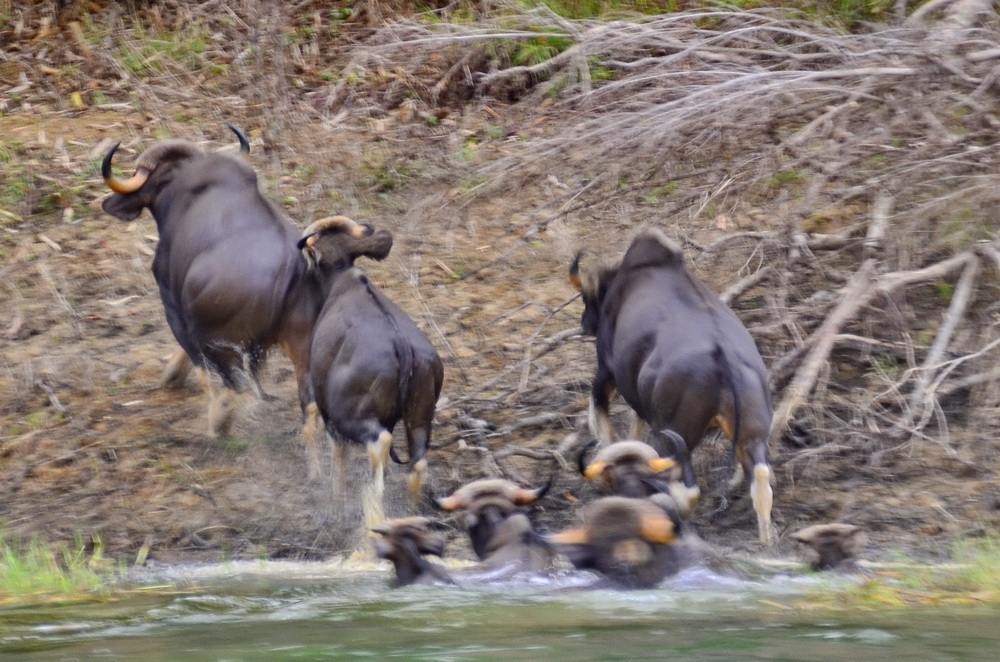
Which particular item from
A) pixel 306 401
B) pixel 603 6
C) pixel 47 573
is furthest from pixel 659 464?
pixel 603 6

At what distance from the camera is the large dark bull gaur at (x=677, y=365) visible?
27.2 feet

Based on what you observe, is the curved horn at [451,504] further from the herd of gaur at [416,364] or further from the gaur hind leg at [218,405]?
the gaur hind leg at [218,405]

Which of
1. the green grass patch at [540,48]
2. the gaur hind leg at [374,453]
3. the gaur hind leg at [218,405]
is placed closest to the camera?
the gaur hind leg at [374,453]

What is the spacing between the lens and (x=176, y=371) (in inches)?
420

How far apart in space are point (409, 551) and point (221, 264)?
9.42 ft

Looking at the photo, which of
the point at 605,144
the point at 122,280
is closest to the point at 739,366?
the point at 605,144

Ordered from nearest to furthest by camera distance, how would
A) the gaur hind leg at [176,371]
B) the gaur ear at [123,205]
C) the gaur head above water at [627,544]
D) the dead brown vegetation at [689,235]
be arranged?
the gaur head above water at [627,544], the dead brown vegetation at [689,235], the gaur ear at [123,205], the gaur hind leg at [176,371]

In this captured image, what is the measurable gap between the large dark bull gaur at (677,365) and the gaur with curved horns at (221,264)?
180 centimetres

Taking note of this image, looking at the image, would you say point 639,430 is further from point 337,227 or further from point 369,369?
point 337,227

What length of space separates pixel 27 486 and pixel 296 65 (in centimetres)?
629

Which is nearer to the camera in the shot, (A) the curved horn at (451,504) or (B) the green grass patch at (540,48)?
(A) the curved horn at (451,504)

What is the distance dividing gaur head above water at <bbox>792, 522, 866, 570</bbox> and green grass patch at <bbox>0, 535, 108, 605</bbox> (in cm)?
339

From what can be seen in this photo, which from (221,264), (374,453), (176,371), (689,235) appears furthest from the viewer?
(689,235)

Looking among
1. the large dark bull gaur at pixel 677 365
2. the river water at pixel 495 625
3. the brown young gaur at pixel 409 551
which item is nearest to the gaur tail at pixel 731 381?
the large dark bull gaur at pixel 677 365
